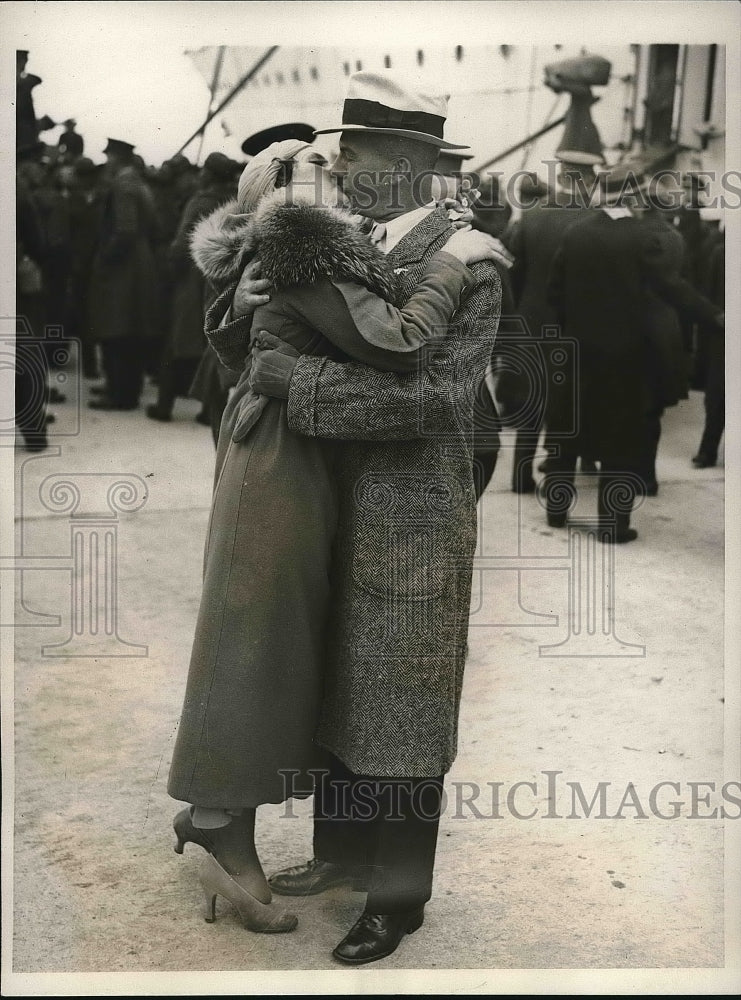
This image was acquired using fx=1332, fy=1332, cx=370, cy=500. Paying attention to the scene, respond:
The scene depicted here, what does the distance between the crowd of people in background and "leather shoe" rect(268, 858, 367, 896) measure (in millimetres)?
1185

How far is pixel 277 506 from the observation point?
315cm

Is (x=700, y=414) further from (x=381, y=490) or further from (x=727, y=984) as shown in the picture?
(x=727, y=984)

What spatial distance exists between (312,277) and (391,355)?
26cm

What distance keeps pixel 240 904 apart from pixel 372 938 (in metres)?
0.34

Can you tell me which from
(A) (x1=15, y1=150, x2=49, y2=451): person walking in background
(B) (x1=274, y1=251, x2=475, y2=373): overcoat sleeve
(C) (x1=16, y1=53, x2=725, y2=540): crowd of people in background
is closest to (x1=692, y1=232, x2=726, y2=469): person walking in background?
(C) (x1=16, y1=53, x2=725, y2=540): crowd of people in background

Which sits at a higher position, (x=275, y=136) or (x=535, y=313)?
(x=275, y=136)

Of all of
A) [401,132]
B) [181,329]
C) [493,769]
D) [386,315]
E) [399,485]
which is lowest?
[493,769]

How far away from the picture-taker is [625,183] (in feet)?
12.3

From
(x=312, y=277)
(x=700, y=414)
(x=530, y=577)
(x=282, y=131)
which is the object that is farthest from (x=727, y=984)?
(x=282, y=131)

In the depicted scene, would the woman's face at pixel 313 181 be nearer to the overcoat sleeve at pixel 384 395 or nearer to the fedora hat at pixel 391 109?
the fedora hat at pixel 391 109

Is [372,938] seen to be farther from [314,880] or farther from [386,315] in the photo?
[386,315]

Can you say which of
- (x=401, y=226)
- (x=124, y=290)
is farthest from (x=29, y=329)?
(x=401, y=226)

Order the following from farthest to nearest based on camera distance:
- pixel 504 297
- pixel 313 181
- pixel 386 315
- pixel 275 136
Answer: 1. pixel 504 297
2. pixel 275 136
3. pixel 313 181
4. pixel 386 315

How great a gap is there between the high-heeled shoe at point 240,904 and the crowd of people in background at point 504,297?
1.26 m
